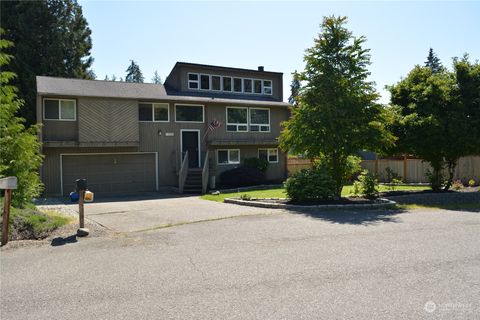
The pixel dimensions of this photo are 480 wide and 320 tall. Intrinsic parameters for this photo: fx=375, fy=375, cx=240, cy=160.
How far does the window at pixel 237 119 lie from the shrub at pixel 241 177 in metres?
3.16

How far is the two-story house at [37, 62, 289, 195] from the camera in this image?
65.1 ft

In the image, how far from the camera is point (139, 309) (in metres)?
4.31

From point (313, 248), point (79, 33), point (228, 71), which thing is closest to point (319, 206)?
point (313, 248)

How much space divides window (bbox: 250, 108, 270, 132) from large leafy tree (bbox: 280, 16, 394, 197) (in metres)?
11.1

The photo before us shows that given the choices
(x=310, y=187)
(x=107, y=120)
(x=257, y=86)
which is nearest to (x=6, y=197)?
(x=310, y=187)

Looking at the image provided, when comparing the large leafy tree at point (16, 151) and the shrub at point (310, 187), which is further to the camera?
the shrub at point (310, 187)

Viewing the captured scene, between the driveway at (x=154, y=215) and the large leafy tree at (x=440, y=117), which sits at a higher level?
the large leafy tree at (x=440, y=117)

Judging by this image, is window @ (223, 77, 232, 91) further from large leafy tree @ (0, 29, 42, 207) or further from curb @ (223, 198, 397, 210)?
large leafy tree @ (0, 29, 42, 207)

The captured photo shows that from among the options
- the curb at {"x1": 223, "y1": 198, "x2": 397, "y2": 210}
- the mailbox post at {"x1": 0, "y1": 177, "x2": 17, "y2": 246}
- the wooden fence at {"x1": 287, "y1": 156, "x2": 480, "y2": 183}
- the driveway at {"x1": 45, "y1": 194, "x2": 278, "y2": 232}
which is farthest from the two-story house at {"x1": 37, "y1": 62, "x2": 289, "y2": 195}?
→ the mailbox post at {"x1": 0, "y1": 177, "x2": 17, "y2": 246}

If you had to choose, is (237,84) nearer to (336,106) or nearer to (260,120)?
(260,120)

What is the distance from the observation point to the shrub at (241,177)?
73.6 feet

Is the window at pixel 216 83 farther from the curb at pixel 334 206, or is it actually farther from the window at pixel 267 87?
the curb at pixel 334 206

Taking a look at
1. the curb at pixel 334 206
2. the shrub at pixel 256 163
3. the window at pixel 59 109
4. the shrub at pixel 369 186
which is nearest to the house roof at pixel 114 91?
the window at pixel 59 109

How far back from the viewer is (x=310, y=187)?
13078 mm
